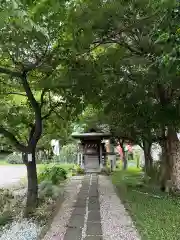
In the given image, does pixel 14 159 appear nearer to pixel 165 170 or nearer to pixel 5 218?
pixel 165 170

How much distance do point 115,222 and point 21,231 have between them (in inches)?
76.4

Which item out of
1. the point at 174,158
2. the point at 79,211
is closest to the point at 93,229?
the point at 79,211

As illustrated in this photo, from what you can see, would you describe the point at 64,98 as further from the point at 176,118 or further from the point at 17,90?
the point at 176,118

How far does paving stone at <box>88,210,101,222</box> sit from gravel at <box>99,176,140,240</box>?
0.09 metres

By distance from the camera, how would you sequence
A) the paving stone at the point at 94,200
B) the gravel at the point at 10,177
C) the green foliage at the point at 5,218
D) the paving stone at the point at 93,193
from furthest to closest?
the gravel at the point at 10,177, the paving stone at the point at 93,193, the paving stone at the point at 94,200, the green foliage at the point at 5,218

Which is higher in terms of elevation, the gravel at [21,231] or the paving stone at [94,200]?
the paving stone at [94,200]

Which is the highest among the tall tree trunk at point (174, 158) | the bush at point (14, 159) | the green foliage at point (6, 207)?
the bush at point (14, 159)

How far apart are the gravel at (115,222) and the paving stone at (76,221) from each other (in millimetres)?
422

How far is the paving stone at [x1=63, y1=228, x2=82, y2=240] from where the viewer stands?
6.05 m

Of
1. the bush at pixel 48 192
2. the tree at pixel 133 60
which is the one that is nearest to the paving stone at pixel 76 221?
the bush at pixel 48 192

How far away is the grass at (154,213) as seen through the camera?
624 cm

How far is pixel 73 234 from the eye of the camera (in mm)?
6316

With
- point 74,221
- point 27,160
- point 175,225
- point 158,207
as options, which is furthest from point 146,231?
point 27,160

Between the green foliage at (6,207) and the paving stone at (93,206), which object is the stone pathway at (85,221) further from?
the green foliage at (6,207)
